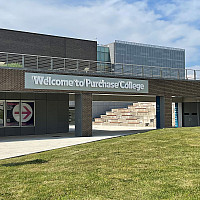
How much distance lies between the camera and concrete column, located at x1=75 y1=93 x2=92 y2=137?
22.9m

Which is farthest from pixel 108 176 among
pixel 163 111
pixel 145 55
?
pixel 145 55

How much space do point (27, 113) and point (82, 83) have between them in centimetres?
598

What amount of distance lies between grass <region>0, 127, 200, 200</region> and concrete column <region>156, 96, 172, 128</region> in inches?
611

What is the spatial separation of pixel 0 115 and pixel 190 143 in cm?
1577

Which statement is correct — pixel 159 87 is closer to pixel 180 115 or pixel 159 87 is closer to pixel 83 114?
pixel 83 114

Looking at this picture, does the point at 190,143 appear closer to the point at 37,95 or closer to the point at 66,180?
the point at 66,180

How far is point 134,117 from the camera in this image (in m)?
43.0

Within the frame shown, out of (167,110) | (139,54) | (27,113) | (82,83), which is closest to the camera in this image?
(82,83)

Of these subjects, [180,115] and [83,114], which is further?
[180,115]

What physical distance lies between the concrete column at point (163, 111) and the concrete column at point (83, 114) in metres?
7.71

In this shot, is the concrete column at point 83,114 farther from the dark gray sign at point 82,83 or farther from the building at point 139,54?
the building at point 139,54

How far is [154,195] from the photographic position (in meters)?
6.50

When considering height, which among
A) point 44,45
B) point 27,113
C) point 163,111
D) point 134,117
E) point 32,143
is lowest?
point 32,143

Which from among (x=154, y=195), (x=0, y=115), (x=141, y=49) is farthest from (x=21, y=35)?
(x=141, y=49)
